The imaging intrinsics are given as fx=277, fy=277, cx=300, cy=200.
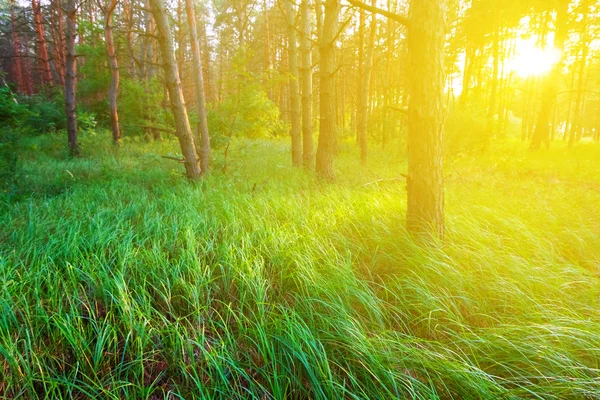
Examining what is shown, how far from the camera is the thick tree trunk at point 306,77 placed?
6805mm

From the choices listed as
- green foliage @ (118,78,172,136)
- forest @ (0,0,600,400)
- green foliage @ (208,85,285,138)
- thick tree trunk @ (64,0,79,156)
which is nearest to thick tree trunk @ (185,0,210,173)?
forest @ (0,0,600,400)

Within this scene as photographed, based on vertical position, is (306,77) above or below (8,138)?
above

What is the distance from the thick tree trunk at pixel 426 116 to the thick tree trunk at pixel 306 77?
14.7 ft

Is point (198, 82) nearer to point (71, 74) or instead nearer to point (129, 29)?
point (129, 29)

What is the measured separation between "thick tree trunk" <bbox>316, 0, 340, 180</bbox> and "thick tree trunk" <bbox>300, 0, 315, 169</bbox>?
3.09 ft

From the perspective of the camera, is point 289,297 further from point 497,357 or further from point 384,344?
point 497,357

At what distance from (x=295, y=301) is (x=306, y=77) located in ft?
20.8

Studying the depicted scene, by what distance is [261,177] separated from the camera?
6.48 metres

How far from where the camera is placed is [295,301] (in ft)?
6.97

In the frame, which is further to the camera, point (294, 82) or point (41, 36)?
point (41, 36)

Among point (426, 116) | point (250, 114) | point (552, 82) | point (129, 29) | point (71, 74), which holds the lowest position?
point (426, 116)

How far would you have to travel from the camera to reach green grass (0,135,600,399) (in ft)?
4.65

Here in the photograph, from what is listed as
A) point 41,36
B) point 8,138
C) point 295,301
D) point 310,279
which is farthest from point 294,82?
point 41,36

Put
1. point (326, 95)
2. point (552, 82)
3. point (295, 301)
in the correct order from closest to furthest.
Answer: point (295, 301) → point (326, 95) → point (552, 82)
